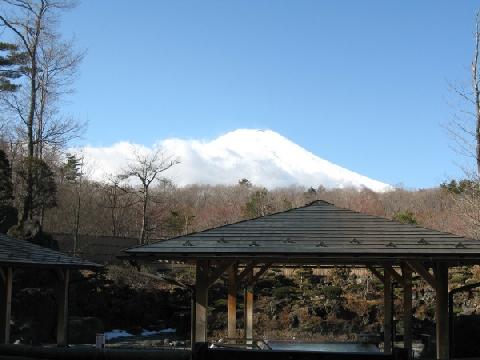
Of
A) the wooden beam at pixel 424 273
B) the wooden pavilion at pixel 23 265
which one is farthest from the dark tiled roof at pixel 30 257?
the wooden beam at pixel 424 273

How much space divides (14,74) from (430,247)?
78.0ft

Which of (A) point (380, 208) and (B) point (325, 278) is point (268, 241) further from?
(A) point (380, 208)

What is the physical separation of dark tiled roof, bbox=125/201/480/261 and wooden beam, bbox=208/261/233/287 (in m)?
0.33

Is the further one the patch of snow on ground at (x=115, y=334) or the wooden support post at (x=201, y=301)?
the patch of snow on ground at (x=115, y=334)

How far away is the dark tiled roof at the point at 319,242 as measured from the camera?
35.2 feet

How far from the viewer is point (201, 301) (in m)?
10.8

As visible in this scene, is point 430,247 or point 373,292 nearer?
point 430,247

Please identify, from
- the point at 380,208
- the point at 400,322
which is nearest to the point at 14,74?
the point at 400,322

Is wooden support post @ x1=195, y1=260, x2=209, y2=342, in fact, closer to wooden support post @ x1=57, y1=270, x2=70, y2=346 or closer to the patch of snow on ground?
wooden support post @ x1=57, y1=270, x2=70, y2=346

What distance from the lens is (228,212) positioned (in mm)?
46719

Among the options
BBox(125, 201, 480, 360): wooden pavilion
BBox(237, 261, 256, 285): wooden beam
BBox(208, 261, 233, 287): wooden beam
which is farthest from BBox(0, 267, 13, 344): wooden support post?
BBox(237, 261, 256, 285): wooden beam

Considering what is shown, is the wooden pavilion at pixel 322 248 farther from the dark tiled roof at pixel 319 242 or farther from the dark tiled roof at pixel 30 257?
the dark tiled roof at pixel 30 257

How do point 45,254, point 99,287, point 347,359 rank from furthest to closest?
Result: point 99,287 → point 45,254 → point 347,359

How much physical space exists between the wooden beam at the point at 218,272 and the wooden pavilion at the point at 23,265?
372 centimetres
